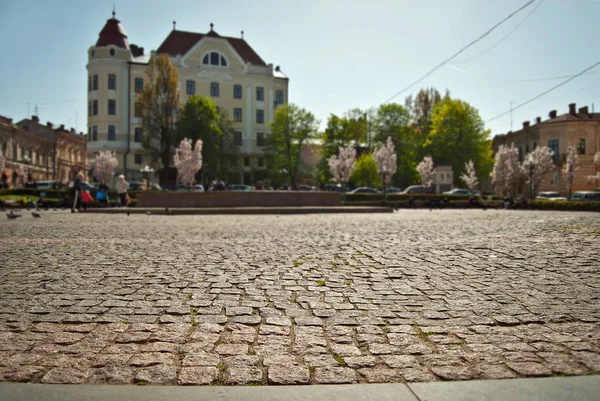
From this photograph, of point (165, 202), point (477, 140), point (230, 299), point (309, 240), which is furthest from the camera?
point (477, 140)

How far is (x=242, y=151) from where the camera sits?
→ 7006 cm

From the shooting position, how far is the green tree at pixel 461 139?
64438 millimetres

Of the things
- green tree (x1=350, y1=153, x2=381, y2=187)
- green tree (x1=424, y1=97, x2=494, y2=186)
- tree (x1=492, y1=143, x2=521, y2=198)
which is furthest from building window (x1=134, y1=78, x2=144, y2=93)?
tree (x1=492, y1=143, x2=521, y2=198)

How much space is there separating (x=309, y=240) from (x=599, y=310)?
727cm

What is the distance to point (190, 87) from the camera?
67938mm

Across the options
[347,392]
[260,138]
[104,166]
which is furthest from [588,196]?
[104,166]

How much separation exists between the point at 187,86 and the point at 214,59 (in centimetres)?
559

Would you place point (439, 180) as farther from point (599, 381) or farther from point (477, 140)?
point (599, 381)

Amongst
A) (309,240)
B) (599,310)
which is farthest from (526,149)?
(599,310)

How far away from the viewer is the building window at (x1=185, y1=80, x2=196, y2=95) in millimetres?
67688

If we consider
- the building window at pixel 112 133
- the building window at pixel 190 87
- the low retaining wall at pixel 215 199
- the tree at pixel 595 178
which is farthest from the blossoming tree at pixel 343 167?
the low retaining wall at pixel 215 199

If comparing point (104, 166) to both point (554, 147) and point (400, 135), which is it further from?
point (554, 147)

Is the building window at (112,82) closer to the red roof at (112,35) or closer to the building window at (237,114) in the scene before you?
the red roof at (112,35)

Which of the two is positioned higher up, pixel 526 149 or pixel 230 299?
pixel 526 149
